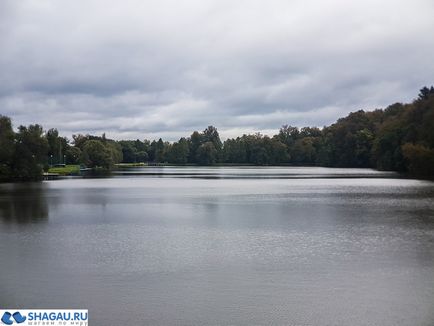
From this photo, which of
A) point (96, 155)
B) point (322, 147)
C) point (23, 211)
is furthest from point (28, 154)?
point (322, 147)

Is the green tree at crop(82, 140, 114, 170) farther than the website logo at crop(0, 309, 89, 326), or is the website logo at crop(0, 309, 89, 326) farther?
the green tree at crop(82, 140, 114, 170)

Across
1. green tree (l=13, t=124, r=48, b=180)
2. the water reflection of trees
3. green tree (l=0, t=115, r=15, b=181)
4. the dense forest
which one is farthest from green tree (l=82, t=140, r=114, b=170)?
the water reflection of trees

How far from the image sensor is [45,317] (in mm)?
9367

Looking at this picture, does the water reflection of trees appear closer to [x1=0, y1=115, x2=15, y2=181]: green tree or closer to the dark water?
the dark water

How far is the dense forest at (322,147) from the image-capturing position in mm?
76688

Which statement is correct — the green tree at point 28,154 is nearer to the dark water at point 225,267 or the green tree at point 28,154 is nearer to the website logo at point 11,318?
the dark water at point 225,267

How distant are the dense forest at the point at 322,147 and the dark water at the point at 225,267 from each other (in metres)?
53.7

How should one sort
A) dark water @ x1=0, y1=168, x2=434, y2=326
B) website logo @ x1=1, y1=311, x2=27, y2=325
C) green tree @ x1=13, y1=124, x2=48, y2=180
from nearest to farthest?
website logo @ x1=1, y1=311, x2=27, y2=325 < dark water @ x1=0, y1=168, x2=434, y2=326 < green tree @ x1=13, y1=124, x2=48, y2=180

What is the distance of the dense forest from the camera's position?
76688 millimetres

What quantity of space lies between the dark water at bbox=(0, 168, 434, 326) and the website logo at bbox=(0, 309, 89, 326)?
401 mm

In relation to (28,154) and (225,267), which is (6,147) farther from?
(225,267)

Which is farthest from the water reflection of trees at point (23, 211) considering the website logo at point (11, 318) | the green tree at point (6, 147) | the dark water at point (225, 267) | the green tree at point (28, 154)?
the green tree at point (28, 154)

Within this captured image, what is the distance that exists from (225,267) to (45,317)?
18.7 feet

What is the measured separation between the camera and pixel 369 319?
959 centimetres
